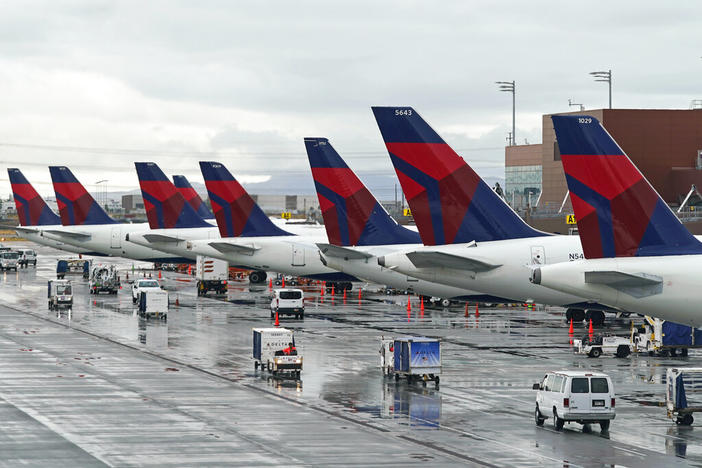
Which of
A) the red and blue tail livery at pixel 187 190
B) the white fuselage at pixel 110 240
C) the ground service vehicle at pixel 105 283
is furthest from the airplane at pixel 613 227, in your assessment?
the red and blue tail livery at pixel 187 190

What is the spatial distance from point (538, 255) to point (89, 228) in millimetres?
81283

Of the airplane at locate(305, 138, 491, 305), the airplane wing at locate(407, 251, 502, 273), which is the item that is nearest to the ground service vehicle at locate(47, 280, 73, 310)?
the airplane at locate(305, 138, 491, 305)

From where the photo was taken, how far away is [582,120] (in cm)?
3772

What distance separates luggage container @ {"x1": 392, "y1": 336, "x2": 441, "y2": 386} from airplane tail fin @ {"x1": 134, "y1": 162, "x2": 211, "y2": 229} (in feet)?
223

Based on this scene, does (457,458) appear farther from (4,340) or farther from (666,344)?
(4,340)

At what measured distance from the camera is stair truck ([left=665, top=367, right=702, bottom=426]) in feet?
128

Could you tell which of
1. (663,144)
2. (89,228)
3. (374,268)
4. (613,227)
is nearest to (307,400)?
(613,227)

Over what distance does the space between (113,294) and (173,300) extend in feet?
28.6

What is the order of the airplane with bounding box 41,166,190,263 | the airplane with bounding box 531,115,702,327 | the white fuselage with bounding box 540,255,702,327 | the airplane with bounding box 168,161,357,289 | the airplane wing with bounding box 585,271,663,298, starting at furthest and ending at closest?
the airplane with bounding box 41,166,190,263, the airplane with bounding box 168,161,357,289, the airplane with bounding box 531,115,702,327, the white fuselage with bounding box 540,255,702,327, the airplane wing with bounding box 585,271,663,298

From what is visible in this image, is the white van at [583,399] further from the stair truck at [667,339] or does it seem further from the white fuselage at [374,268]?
the white fuselage at [374,268]

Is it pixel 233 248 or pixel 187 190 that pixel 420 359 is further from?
pixel 187 190

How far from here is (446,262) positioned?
4775 centimetres

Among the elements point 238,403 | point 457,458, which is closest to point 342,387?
point 238,403

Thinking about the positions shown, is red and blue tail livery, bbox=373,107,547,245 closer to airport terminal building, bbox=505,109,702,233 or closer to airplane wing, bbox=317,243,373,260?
airplane wing, bbox=317,243,373,260
